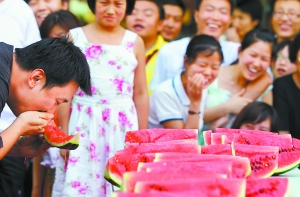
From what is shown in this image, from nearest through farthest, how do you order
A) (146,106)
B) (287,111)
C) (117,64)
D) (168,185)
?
(168,185)
(117,64)
(146,106)
(287,111)

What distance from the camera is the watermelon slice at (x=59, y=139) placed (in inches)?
116

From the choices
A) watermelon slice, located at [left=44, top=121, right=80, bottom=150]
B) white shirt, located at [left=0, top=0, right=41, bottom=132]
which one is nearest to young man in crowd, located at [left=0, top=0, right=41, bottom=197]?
white shirt, located at [left=0, top=0, right=41, bottom=132]

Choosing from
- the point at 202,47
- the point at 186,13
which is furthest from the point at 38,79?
the point at 186,13

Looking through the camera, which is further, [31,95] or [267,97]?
[267,97]

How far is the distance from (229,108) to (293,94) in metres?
0.59

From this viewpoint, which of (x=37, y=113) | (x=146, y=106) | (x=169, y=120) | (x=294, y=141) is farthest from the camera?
(x=169, y=120)

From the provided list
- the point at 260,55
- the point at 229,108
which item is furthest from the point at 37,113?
the point at 260,55

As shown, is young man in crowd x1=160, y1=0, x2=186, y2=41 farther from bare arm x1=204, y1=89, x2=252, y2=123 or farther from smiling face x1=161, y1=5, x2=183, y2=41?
bare arm x1=204, y1=89, x2=252, y2=123

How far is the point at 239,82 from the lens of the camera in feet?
17.0

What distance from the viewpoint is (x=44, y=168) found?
15.9 feet

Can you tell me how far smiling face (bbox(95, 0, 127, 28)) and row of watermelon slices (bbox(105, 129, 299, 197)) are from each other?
3.58ft

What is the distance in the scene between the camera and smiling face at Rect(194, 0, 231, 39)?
546cm

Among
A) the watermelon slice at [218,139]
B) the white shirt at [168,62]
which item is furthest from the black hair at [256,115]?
the watermelon slice at [218,139]

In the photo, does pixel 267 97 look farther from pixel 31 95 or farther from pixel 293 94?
pixel 31 95
